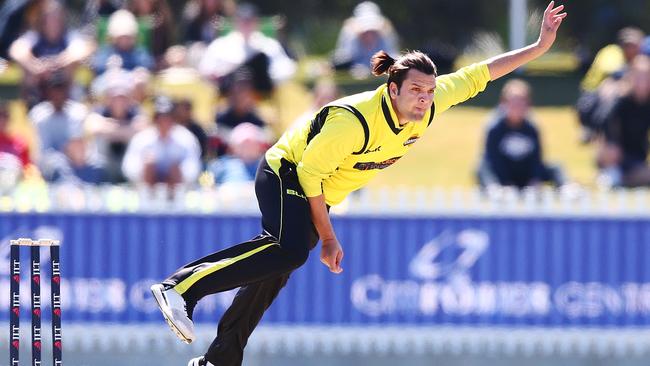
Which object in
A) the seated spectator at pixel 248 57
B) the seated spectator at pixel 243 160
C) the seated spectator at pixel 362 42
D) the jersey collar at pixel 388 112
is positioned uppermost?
the seated spectator at pixel 362 42

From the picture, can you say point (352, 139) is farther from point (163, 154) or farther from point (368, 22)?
point (368, 22)

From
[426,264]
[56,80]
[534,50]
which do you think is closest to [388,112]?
[534,50]

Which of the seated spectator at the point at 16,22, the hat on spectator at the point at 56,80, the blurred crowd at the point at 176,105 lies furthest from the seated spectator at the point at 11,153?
the seated spectator at the point at 16,22

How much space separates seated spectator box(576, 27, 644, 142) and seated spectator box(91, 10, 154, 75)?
393 centimetres

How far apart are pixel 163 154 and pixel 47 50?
100 inches

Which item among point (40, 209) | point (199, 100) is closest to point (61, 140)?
point (40, 209)

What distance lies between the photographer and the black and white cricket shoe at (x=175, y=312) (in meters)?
6.49

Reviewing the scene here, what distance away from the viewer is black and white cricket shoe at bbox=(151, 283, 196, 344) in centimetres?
649

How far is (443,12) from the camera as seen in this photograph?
18.3 metres

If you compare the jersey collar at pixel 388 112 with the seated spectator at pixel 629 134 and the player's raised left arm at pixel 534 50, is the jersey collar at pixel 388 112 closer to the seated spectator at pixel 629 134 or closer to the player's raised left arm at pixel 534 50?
the player's raised left arm at pixel 534 50

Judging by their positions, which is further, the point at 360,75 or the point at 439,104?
the point at 360,75

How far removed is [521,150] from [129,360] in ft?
11.2

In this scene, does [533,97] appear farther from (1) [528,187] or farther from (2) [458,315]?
(2) [458,315]

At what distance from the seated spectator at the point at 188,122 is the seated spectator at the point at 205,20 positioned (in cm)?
301
